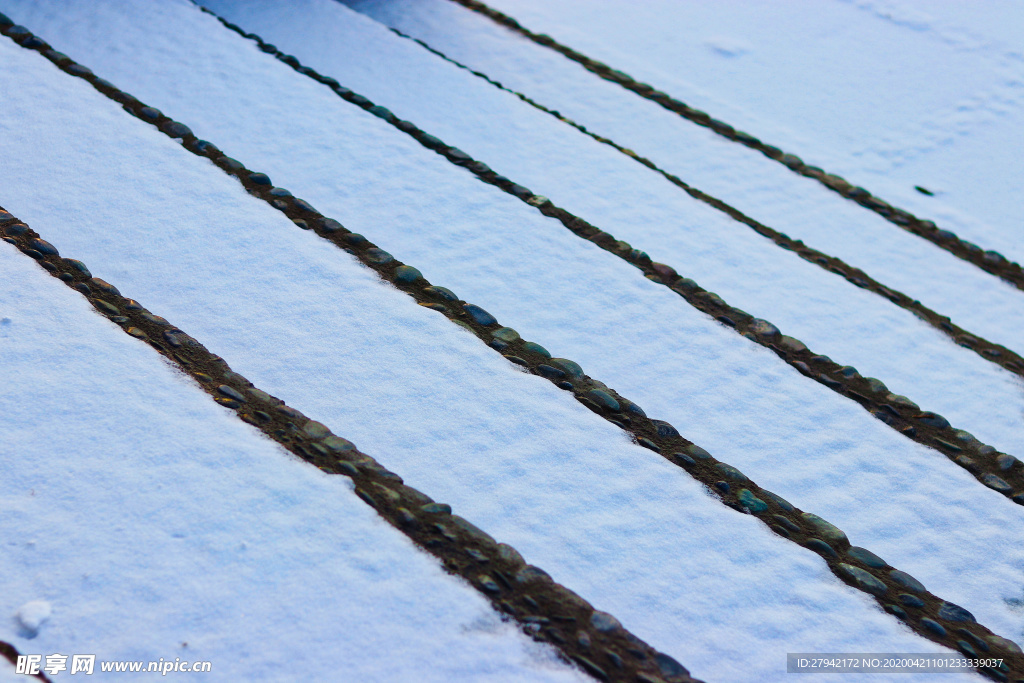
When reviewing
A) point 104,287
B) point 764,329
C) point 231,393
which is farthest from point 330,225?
point 764,329

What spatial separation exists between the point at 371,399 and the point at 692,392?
121 cm

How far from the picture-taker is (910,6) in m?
6.36

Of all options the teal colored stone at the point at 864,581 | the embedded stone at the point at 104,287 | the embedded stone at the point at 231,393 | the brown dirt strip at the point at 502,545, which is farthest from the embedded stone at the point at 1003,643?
the embedded stone at the point at 104,287

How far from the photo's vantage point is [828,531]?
7.85 ft

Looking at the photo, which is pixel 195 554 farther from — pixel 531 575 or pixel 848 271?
pixel 848 271

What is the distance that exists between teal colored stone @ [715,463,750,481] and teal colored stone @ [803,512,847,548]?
23 centimetres

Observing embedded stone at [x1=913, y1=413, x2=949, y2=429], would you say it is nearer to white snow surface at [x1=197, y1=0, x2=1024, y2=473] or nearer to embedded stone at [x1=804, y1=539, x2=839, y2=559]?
white snow surface at [x1=197, y1=0, x2=1024, y2=473]

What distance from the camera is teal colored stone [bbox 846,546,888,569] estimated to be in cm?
232

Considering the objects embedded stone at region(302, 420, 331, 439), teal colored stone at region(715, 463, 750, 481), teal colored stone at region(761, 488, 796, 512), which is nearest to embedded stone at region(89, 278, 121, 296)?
embedded stone at region(302, 420, 331, 439)

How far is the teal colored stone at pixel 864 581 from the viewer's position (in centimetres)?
225

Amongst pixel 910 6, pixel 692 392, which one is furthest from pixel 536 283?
pixel 910 6

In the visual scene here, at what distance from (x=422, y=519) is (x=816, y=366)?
1802mm

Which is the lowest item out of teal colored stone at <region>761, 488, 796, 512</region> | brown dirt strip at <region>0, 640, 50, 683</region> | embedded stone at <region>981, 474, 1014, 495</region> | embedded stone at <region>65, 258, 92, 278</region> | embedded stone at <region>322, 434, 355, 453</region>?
brown dirt strip at <region>0, 640, 50, 683</region>

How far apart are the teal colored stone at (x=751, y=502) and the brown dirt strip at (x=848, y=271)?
1541 millimetres
